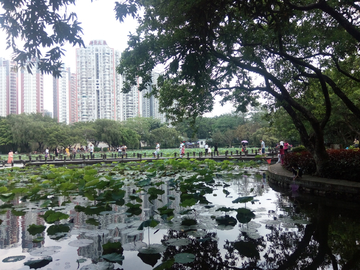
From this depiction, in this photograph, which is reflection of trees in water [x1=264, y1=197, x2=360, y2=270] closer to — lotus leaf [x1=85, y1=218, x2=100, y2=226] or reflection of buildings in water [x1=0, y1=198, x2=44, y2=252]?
lotus leaf [x1=85, y1=218, x2=100, y2=226]

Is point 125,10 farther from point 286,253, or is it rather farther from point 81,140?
point 81,140

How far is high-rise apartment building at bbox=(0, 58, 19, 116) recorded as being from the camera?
51594mm

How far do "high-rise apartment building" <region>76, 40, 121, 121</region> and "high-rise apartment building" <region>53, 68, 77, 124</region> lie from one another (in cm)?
550

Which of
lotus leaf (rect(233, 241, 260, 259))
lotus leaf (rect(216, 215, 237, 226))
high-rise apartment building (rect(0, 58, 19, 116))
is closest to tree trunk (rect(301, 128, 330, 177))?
lotus leaf (rect(216, 215, 237, 226))

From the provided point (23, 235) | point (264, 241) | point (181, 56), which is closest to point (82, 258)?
point (23, 235)

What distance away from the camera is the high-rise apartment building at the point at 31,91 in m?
54.8

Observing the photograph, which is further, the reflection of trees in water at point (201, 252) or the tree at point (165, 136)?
the tree at point (165, 136)

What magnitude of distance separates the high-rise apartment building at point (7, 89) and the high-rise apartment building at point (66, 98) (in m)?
12.8

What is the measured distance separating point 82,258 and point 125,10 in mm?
4658

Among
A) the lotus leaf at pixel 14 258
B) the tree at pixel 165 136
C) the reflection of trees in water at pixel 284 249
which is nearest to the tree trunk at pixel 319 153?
the reflection of trees in water at pixel 284 249

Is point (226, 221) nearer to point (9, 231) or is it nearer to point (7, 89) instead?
point (9, 231)

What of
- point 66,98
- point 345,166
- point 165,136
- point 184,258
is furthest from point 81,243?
point 66,98

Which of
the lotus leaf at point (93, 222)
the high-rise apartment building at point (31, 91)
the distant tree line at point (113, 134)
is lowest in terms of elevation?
the lotus leaf at point (93, 222)

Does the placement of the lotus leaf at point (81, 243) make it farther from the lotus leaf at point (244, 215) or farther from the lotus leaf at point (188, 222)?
the lotus leaf at point (244, 215)
